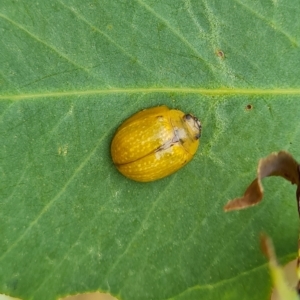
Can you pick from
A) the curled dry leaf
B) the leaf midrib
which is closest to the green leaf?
the leaf midrib

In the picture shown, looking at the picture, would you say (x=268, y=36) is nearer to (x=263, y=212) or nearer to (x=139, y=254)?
(x=263, y=212)

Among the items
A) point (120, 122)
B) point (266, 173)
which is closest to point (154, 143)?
point (120, 122)

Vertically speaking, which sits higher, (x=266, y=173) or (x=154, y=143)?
(x=266, y=173)

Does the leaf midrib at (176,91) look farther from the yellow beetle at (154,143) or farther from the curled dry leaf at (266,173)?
the curled dry leaf at (266,173)

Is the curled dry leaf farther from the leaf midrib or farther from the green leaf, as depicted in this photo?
the leaf midrib

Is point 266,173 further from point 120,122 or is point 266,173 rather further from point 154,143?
point 120,122
